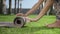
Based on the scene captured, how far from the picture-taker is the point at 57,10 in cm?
556

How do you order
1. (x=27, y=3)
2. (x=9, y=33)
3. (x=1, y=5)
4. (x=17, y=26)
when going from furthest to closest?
(x=27, y=3) → (x=1, y=5) → (x=17, y=26) → (x=9, y=33)

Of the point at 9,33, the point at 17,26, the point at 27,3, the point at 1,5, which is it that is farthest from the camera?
the point at 27,3

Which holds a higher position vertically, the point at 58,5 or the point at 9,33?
the point at 58,5

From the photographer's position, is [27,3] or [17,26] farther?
[27,3]

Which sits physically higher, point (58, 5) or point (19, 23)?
point (58, 5)

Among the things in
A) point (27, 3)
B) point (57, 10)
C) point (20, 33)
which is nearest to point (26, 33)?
point (20, 33)

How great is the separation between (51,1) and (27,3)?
112 ft

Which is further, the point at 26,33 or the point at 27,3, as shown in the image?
the point at 27,3

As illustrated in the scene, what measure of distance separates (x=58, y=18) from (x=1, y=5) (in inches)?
829

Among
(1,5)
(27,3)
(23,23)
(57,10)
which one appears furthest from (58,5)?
(27,3)

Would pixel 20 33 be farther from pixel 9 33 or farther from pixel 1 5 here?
pixel 1 5

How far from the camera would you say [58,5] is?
5.52 metres

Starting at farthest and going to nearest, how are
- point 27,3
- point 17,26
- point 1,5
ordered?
point 27,3, point 1,5, point 17,26

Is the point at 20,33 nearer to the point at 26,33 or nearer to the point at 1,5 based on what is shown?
the point at 26,33
